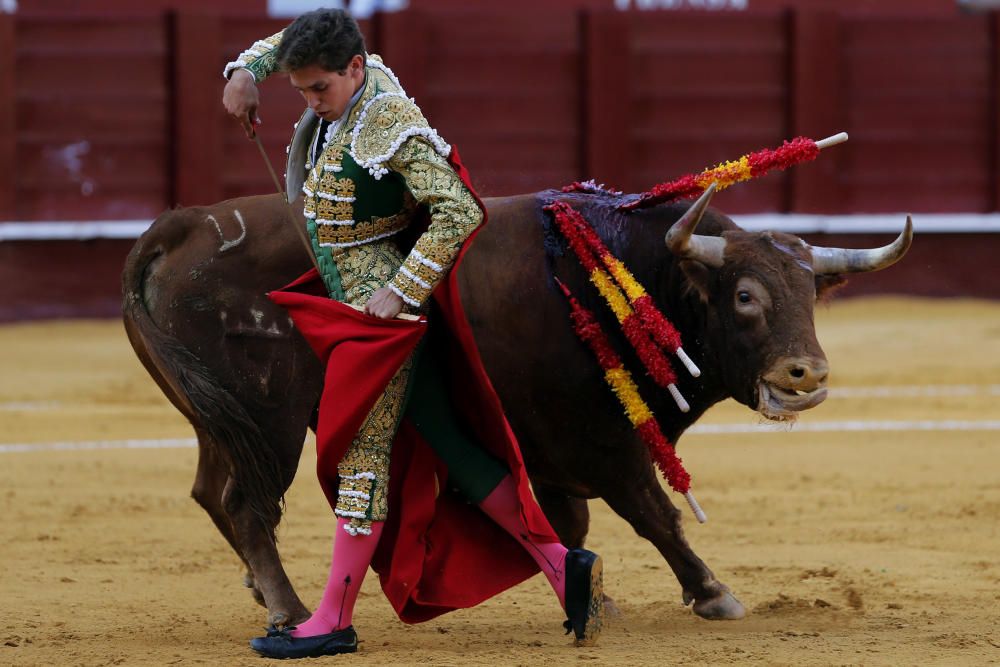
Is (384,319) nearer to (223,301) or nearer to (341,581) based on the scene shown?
(341,581)

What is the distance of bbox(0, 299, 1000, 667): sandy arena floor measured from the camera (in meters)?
3.40

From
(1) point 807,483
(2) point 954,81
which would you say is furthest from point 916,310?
(1) point 807,483

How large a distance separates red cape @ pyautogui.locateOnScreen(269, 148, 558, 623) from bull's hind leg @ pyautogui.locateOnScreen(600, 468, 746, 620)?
35 centimetres

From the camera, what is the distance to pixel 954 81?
10914 millimetres

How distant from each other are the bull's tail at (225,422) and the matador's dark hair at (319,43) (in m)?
0.84

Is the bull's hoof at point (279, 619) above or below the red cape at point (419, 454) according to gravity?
below

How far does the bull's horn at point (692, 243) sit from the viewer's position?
3510 millimetres

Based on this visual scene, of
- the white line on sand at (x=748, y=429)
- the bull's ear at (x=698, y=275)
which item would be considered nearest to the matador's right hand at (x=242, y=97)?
the bull's ear at (x=698, y=275)

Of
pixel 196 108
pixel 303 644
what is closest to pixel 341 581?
pixel 303 644

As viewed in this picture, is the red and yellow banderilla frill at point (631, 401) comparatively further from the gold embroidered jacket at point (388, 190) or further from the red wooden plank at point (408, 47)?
the red wooden plank at point (408, 47)

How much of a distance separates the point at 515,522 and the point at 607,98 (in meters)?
7.51

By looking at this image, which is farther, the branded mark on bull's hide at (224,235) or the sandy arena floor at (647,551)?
the branded mark on bull's hide at (224,235)

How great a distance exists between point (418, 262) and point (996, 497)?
298 centimetres

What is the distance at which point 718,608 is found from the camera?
3.65m
